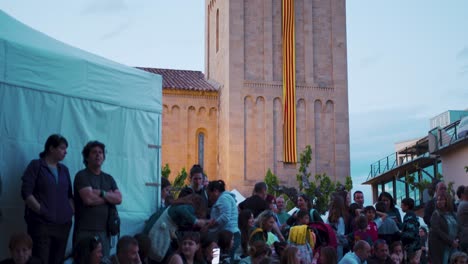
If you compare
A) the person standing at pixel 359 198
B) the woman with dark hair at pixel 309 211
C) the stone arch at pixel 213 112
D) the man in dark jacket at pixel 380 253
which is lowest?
the man in dark jacket at pixel 380 253

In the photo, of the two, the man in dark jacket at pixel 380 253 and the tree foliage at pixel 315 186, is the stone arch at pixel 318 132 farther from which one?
the man in dark jacket at pixel 380 253

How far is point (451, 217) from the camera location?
12.2m

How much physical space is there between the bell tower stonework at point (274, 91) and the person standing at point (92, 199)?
30.4 meters

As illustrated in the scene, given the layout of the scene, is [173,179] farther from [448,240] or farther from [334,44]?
[448,240]

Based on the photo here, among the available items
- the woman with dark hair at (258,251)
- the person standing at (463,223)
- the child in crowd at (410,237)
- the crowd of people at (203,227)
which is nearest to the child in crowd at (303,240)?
the crowd of people at (203,227)

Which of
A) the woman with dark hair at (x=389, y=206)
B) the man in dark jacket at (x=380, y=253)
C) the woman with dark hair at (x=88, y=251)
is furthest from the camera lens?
the woman with dark hair at (x=389, y=206)

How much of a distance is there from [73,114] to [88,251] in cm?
240

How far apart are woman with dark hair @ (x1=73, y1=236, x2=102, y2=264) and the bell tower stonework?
31192mm

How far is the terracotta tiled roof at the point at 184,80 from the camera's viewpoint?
42.6m

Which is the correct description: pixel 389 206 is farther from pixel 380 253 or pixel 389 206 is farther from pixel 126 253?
pixel 126 253

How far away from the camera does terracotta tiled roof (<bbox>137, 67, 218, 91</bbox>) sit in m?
42.6

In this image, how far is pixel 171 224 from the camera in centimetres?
978

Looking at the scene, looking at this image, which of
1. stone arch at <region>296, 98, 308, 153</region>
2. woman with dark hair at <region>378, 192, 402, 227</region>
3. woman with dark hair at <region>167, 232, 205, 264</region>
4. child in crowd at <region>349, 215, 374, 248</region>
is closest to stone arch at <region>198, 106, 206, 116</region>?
stone arch at <region>296, 98, 308, 153</region>

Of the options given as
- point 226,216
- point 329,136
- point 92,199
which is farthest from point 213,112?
point 92,199
